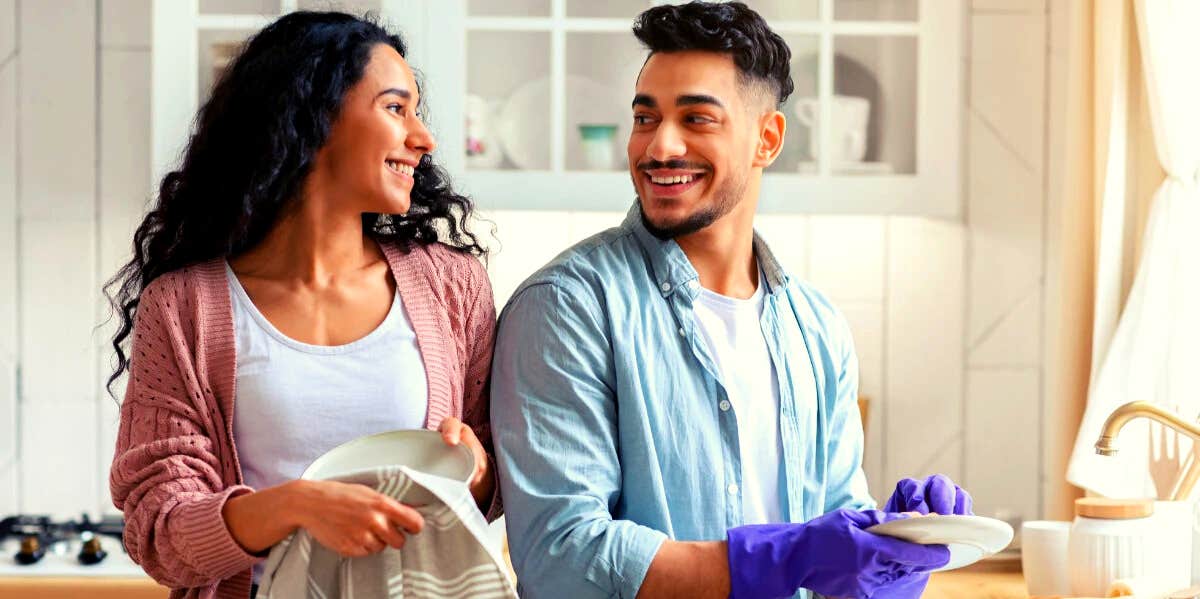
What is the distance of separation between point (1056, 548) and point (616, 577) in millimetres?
978

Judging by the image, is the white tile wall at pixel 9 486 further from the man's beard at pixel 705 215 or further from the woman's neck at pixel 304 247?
the man's beard at pixel 705 215

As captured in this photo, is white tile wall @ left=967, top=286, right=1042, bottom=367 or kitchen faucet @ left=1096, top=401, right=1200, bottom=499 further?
white tile wall @ left=967, top=286, right=1042, bottom=367

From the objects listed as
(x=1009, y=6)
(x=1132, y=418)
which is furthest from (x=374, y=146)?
(x=1009, y=6)

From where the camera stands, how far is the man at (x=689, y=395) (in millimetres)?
1407

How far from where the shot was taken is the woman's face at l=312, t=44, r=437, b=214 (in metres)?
1.47

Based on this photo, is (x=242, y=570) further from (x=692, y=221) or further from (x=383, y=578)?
(x=692, y=221)

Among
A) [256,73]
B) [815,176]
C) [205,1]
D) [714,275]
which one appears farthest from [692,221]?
[205,1]

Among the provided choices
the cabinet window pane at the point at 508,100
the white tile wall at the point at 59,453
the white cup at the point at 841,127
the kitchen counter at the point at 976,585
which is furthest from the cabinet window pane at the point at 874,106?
the white tile wall at the point at 59,453

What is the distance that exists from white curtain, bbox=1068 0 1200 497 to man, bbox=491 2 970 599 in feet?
2.75

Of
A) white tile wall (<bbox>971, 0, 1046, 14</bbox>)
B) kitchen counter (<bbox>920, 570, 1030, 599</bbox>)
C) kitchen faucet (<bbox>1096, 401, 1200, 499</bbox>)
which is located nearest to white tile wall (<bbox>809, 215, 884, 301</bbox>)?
white tile wall (<bbox>971, 0, 1046, 14</bbox>)

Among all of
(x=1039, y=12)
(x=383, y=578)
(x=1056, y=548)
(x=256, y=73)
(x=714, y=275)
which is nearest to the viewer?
(x=383, y=578)

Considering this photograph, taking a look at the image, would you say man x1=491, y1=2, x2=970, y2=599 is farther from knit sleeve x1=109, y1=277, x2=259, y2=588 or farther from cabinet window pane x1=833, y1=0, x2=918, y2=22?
cabinet window pane x1=833, y1=0, x2=918, y2=22

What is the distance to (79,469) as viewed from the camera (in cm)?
294

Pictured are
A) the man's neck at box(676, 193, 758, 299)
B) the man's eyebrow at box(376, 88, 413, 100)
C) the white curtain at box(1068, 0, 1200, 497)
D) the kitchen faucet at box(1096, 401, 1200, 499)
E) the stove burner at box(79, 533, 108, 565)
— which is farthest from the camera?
the stove burner at box(79, 533, 108, 565)
